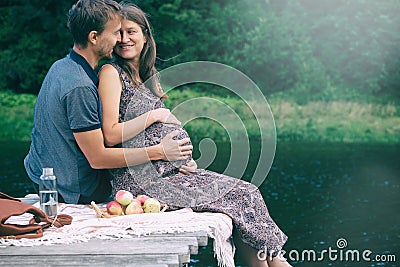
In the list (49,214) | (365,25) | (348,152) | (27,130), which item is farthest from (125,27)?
(365,25)

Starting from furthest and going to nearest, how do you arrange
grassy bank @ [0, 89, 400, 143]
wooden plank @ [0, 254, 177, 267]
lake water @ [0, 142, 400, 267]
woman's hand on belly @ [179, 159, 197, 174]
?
grassy bank @ [0, 89, 400, 143] < lake water @ [0, 142, 400, 267] < woman's hand on belly @ [179, 159, 197, 174] < wooden plank @ [0, 254, 177, 267]

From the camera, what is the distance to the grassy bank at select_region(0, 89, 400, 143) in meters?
14.1

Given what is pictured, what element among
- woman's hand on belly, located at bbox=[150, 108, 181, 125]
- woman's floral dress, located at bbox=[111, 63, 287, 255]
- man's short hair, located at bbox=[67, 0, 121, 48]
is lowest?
woman's floral dress, located at bbox=[111, 63, 287, 255]

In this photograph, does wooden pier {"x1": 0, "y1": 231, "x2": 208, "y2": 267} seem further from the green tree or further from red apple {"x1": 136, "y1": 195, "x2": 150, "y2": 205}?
the green tree

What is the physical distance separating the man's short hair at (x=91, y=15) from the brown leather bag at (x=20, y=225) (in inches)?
29.5

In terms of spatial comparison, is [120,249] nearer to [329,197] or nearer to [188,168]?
[188,168]

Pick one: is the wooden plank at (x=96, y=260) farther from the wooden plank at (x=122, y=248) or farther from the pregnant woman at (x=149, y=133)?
the pregnant woman at (x=149, y=133)

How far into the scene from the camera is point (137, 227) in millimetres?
2869

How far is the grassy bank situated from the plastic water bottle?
34.5 feet

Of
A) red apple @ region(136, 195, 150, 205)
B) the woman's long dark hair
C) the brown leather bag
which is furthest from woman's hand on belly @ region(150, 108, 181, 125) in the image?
the brown leather bag

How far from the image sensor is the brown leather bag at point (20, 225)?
8.89 feet

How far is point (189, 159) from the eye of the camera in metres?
3.46

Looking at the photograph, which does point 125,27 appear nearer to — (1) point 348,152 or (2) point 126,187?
(2) point 126,187

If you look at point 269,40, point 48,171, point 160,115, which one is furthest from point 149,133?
point 269,40
